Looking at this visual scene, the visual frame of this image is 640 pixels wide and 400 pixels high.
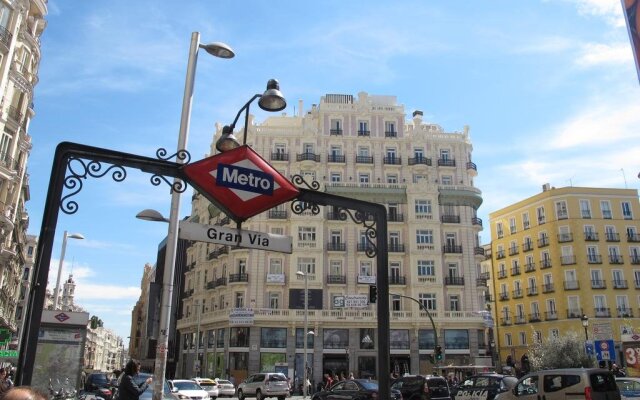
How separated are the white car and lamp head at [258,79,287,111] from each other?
645 inches

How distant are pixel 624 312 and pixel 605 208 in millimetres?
11928

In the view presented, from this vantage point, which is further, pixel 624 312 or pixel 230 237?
pixel 624 312

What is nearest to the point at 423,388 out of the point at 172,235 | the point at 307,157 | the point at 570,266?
the point at 172,235

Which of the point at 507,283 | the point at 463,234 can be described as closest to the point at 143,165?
the point at 463,234

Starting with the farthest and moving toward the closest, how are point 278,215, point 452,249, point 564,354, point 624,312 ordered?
point 624,312 → point 452,249 → point 278,215 → point 564,354

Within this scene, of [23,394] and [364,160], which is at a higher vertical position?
[364,160]

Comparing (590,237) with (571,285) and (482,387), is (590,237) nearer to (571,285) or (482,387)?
(571,285)

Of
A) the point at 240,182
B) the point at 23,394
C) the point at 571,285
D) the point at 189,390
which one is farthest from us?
the point at 571,285

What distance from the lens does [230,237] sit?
658cm

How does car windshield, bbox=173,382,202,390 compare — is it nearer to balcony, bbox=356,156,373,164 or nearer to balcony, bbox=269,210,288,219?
balcony, bbox=269,210,288,219

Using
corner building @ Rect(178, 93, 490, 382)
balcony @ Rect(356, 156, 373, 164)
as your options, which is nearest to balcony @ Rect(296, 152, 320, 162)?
corner building @ Rect(178, 93, 490, 382)

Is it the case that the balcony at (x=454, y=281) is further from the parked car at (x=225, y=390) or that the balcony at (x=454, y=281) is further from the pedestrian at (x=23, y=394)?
the pedestrian at (x=23, y=394)

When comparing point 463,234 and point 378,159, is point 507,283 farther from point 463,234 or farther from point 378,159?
point 378,159

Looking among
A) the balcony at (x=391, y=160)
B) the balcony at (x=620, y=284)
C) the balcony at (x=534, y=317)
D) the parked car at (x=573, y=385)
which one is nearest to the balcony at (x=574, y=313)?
the balcony at (x=534, y=317)
